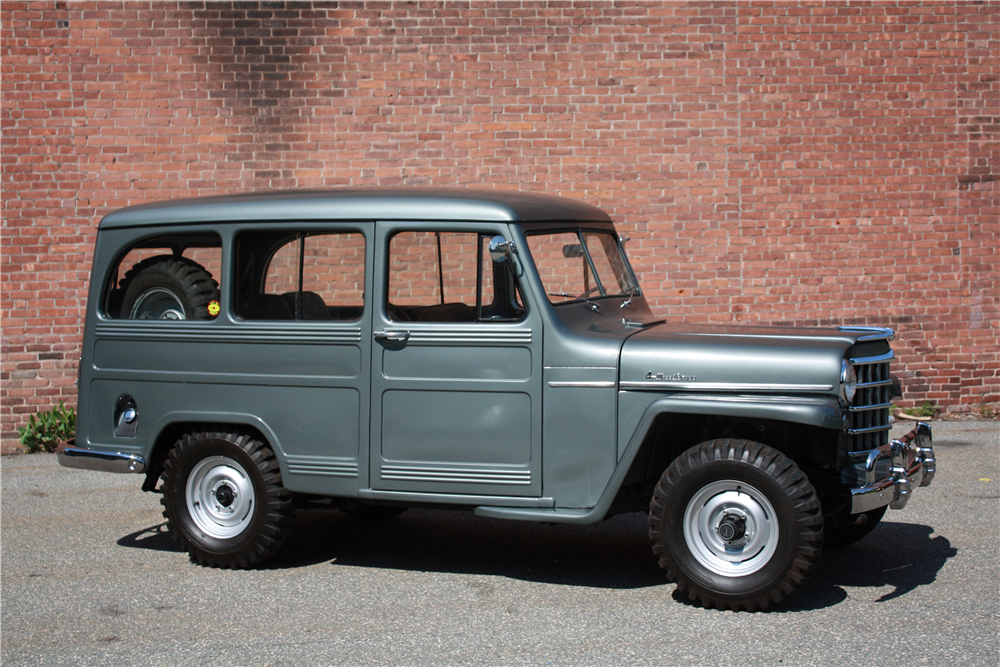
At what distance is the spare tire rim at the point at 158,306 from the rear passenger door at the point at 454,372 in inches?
54.4

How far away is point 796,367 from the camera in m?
4.54

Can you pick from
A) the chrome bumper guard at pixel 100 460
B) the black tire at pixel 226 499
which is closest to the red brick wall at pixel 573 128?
the chrome bumper guard at pixel 100 460

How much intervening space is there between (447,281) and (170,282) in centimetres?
175

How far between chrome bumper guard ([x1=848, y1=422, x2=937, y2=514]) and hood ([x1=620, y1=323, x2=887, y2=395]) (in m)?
0.46

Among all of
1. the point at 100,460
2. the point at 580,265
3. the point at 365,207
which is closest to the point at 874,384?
the point at 580,265

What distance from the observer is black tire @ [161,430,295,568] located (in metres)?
5.45

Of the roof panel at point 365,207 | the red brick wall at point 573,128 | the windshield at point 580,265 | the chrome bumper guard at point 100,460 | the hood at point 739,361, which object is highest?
the red brick wall at point 573,128

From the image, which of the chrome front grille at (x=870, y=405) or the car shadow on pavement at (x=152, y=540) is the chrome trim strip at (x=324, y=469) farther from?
the chrome front grille at (x=870, y=405)

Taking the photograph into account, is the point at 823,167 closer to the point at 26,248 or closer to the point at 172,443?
the point at 172,443

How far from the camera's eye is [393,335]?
204 inches

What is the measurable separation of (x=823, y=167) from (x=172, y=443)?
6.82m

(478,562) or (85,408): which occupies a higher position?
(85,408)

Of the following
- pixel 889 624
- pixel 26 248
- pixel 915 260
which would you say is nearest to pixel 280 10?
pixel 26 248

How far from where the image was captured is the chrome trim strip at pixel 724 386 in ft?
14.8
